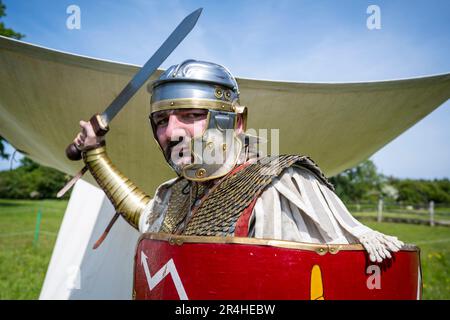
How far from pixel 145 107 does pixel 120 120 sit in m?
0.19

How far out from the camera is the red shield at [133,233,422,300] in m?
0.95

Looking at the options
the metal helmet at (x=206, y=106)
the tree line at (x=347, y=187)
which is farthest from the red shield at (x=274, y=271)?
the tree line at (x=347, y=187)

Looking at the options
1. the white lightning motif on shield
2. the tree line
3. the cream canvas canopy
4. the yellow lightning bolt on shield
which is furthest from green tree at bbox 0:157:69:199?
the yellow lightning bolt on shield

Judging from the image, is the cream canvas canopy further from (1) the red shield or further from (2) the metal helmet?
(1) the red shield

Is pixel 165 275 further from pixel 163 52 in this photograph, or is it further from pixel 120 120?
pixel 120 120

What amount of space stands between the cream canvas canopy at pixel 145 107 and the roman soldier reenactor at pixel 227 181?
0.38 meters

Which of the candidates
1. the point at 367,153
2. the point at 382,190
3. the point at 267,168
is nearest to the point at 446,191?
the point at 382,190

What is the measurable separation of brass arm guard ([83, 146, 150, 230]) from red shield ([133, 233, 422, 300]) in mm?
681

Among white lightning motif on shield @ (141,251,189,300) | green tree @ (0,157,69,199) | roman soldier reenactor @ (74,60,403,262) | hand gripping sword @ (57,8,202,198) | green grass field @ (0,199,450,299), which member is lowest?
green grass field @ (0,199,450,299)

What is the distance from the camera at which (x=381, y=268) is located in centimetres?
103

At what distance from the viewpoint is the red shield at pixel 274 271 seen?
0.95m

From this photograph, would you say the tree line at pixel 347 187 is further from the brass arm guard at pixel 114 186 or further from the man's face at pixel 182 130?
the man's face at pixel 182 130
